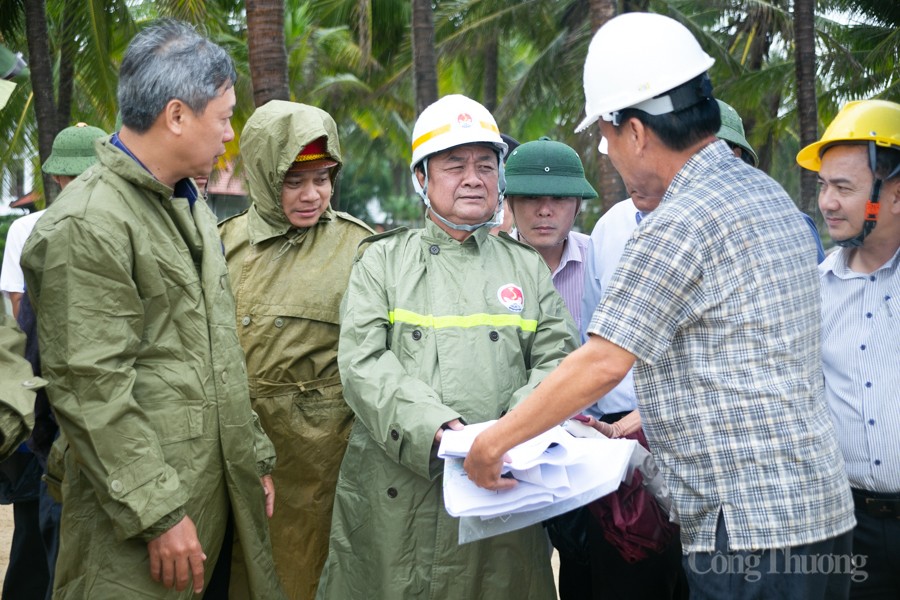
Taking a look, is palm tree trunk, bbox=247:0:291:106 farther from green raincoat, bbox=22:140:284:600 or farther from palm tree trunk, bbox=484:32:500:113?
palm tree trunk, bbox=484:32:500:113

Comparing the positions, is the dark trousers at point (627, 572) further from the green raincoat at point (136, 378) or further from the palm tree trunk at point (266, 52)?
the palm tree trunk at point (266, 52)

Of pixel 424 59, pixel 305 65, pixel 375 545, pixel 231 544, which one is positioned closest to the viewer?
pixel 231 544

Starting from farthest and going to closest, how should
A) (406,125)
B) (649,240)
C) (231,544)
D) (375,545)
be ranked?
(406,125) → (375,545) → (231,544) → (649,240)

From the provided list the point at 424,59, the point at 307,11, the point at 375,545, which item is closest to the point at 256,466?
the point at 375,545

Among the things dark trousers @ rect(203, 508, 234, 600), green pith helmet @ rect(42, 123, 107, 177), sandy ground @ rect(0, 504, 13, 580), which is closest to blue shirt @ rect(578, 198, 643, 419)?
dark trousers @ rect(203, 508, 234, 600)

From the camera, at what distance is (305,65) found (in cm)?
2350

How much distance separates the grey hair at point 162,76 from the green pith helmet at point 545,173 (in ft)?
6.06

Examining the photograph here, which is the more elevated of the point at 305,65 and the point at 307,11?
the point at 307,11

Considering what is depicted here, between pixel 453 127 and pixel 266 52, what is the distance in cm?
426

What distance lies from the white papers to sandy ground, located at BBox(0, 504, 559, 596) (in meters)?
3.66

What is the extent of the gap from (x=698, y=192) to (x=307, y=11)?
938 inches

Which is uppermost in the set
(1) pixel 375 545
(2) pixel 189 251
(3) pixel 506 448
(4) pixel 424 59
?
(4) pixel 424 59

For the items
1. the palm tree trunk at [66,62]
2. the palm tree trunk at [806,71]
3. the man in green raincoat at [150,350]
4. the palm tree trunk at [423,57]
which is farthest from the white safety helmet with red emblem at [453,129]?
the palm tree trunk at [806,71]

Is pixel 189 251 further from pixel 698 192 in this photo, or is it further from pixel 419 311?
pixel 698 192
